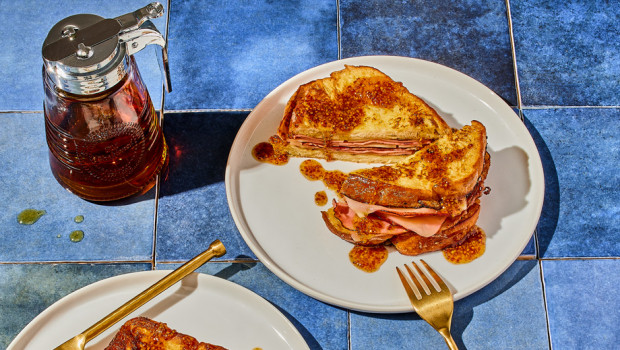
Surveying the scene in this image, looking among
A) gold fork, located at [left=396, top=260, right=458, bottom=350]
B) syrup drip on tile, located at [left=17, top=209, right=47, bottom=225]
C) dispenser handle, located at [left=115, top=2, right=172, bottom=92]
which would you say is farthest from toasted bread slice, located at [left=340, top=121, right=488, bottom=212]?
syrup drip on tile, located at [left=17, top=209, right=47, bottom=225]

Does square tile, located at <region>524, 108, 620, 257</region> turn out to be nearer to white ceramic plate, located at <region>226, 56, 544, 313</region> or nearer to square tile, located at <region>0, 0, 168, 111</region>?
white ceramic plate, located at <region>226, 56, 544, 313</region>

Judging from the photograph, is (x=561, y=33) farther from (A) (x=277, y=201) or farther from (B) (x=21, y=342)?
(B) (x=21, y=342)

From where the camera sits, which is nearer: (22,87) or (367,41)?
(22,87)

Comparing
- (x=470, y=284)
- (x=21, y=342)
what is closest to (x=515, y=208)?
(x=470, y=284)

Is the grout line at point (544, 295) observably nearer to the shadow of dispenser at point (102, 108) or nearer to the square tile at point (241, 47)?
the square tile at point (241, 47)

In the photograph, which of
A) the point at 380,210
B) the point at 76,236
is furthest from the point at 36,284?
the point at 380,210

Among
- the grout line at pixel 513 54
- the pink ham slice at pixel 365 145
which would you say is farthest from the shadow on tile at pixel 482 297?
the grout line at pixel 513 54
